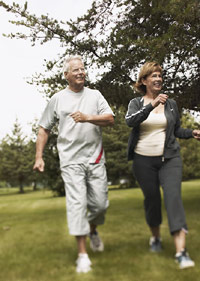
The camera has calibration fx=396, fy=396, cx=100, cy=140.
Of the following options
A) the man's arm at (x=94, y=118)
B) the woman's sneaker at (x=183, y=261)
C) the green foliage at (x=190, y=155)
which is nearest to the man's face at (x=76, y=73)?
the man's arm at (x=94, y=118)

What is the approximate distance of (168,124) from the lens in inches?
172

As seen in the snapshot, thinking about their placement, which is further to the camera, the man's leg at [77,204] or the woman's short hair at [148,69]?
the woman's short hair at [148,69]

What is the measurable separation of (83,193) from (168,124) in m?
1.21

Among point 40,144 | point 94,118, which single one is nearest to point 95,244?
point 40,144

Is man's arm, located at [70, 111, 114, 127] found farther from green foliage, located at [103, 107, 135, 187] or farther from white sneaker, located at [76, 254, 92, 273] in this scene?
green foliage, located at [103, 107, 135, 187]

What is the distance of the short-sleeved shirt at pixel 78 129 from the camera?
4.39 m

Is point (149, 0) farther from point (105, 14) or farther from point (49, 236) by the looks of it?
point (49, 236)

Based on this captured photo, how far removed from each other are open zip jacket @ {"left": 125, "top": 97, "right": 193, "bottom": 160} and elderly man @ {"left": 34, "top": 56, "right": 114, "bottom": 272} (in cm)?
26

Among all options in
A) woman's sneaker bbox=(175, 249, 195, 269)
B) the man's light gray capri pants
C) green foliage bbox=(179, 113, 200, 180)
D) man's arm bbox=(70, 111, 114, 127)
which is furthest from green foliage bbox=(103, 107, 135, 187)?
woman's sneaker bbox=(175, 249, 195, 269)

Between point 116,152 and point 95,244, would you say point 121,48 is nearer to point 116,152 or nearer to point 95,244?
point 95,244

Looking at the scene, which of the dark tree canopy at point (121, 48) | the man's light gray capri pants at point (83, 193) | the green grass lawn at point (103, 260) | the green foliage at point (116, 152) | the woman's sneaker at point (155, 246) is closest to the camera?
the green grass lawn at point (103, 260)

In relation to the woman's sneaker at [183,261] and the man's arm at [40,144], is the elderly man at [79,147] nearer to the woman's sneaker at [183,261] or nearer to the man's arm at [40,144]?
the man's arm at [40,144]

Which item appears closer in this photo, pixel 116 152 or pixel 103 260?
pixel 103 260

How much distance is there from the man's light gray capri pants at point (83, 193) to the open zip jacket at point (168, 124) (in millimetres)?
512
